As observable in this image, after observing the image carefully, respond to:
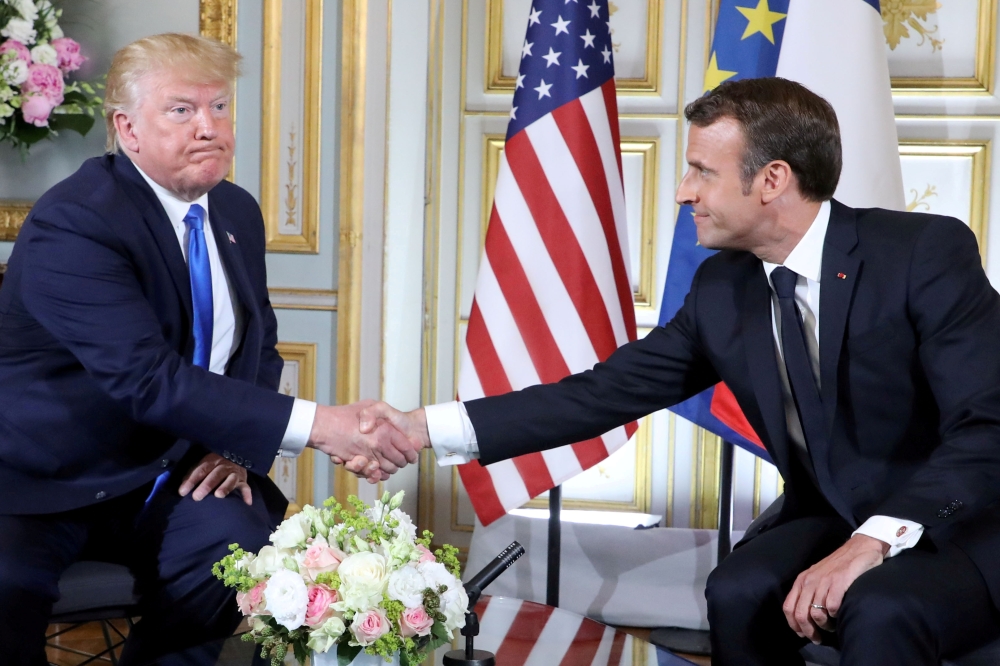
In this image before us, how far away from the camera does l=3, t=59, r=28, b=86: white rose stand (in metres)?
3.23

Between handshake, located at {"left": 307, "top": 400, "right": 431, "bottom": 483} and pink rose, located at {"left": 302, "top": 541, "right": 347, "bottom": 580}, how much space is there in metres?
0.72

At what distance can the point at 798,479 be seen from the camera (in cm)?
209

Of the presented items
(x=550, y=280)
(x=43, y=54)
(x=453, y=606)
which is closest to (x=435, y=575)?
(x=453, y=606)

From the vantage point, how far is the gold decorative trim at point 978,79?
352 centimetres

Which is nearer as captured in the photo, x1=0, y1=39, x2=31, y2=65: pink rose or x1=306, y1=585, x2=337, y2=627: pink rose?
x1=306, y1=585, x2=337, y2=627: pink rose

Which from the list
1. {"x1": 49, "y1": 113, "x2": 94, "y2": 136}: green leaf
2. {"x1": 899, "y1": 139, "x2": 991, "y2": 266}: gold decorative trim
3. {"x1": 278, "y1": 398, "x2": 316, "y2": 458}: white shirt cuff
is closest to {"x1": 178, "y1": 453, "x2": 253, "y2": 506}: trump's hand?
{"x1": 278, "y1": 398, "x2": 316, "y2": 458}: white shirt cuff

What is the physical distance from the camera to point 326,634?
141 centimetres

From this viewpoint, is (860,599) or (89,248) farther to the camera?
(89,248)

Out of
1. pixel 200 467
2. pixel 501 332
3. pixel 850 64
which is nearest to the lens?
pixel 200 467

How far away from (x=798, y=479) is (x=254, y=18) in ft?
8.12

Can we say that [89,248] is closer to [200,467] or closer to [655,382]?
[200,467]

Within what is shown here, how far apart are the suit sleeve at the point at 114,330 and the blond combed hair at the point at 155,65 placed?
26cm

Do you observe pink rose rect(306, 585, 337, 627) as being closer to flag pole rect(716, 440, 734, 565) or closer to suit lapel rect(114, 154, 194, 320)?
suit lapel rect(114, 154, 194, 320)

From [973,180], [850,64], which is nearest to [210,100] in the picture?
[850,64]
